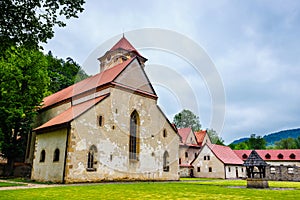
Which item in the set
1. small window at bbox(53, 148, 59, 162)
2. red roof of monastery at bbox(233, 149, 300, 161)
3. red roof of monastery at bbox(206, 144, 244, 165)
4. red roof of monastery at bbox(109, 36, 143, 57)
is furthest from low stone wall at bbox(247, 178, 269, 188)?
red roof of monastery at bbox(233, 149, 300, 161)

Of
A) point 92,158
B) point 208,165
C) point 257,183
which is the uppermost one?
point 92,158

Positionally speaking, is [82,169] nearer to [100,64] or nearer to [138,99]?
[138,99]

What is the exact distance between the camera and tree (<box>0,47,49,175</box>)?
25.5 m

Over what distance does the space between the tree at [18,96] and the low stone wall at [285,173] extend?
131ft

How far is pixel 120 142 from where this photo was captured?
23.1 meters

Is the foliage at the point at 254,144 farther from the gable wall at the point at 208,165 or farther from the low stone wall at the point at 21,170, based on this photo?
the low stone wall at the point at 21,170

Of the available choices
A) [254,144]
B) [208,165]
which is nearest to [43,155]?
[208,165]

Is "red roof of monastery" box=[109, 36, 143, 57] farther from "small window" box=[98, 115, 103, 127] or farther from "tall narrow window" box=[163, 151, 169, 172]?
"small window" box=[98, 115, 103, 127]

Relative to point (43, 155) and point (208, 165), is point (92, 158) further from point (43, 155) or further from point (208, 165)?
point (208, 165)

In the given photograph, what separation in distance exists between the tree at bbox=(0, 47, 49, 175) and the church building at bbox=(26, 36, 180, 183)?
2.45 metres

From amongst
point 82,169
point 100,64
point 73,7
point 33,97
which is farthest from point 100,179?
point 100,64

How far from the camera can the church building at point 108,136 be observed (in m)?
19.9

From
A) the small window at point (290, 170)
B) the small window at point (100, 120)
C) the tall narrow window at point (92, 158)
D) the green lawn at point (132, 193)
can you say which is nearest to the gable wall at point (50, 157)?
the tall narrow window at point (92, 158)

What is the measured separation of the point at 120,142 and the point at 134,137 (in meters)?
2.21
